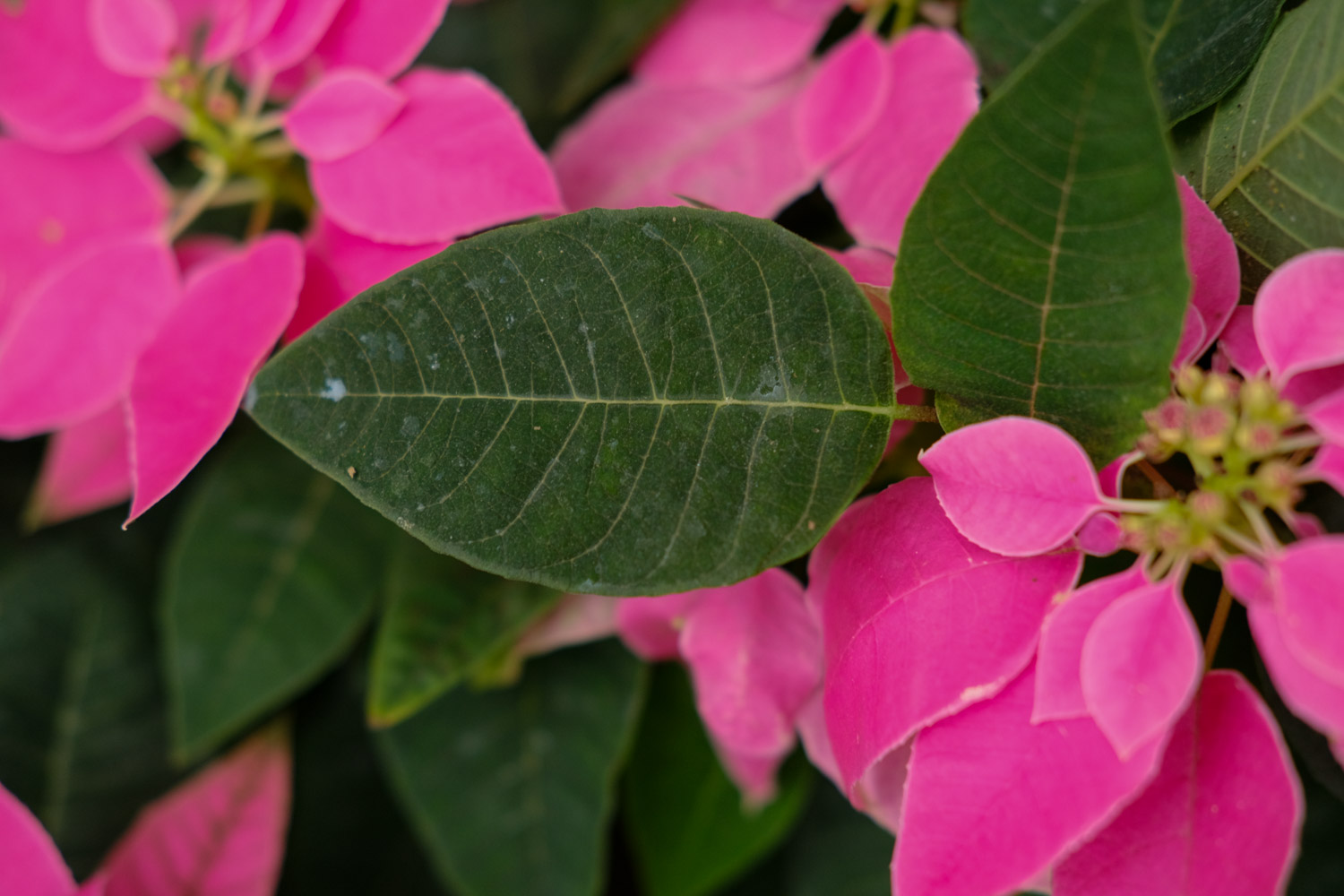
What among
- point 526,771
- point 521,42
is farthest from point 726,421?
point 521,42

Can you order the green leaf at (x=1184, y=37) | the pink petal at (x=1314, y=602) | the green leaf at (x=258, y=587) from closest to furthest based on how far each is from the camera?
1. the pink petal at (x=1314, y=602)
2. the green leaf at (x=1184, y=37)
3. the green leaf at (x=258, y=587)

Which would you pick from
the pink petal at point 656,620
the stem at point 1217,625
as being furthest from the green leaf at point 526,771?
the stem at point 1217,625

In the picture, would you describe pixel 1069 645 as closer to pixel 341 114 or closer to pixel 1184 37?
pixel 1184 37

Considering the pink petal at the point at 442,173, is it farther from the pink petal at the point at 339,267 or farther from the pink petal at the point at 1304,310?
the pink petal at the point at 1304,310

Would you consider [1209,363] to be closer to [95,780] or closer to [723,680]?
[723,680]

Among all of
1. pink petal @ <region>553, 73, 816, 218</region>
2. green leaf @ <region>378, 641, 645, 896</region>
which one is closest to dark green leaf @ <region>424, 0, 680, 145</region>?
pink petal @ <region>553, 73, 816, 218</region>

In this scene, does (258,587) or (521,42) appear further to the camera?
(521,42)

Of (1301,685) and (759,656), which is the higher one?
(1301,685)
